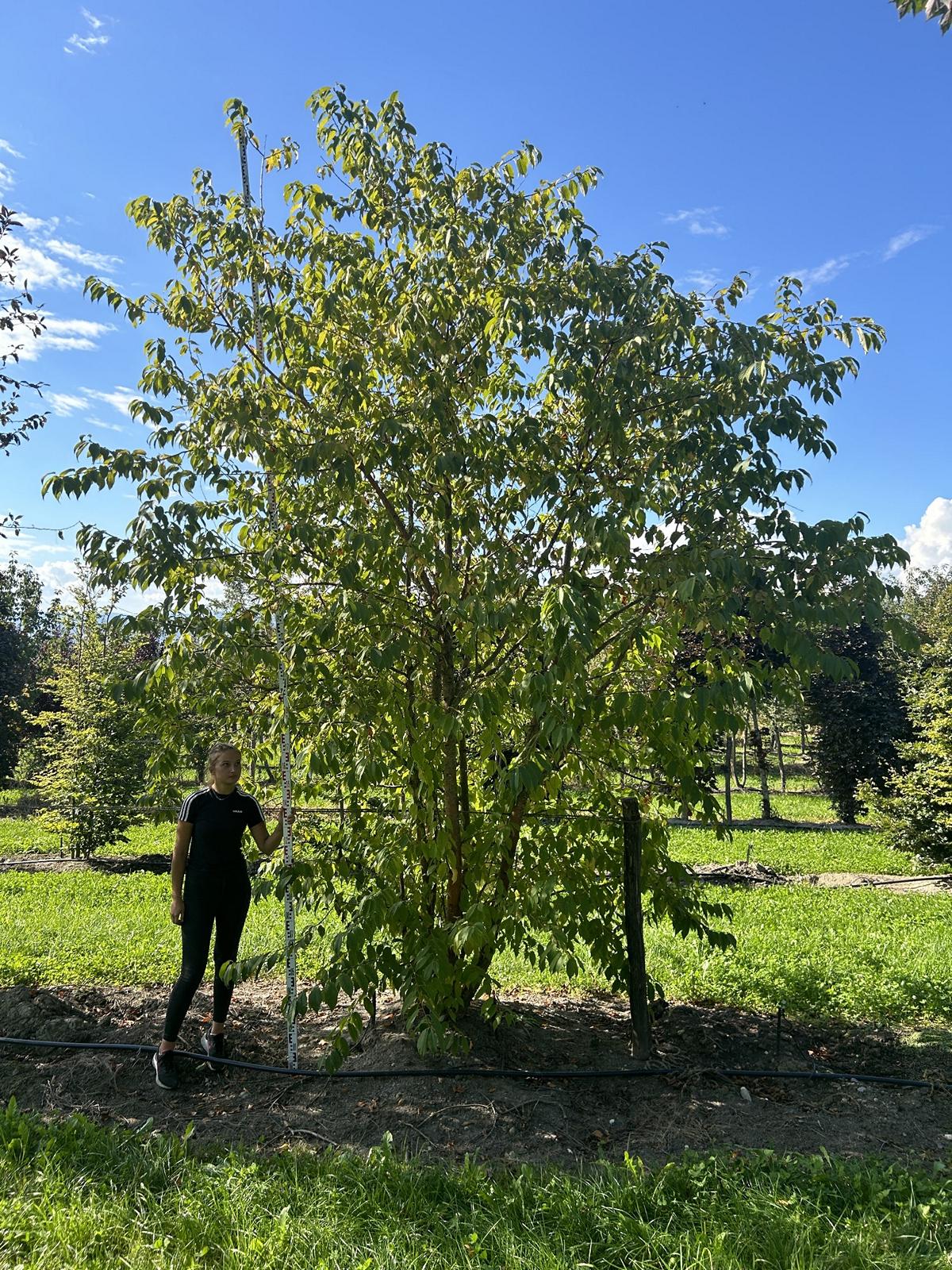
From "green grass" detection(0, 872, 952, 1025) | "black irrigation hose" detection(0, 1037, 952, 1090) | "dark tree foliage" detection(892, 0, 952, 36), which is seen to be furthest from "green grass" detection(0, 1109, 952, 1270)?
"dark tree foliage" detection(892, 0, 952, 36)

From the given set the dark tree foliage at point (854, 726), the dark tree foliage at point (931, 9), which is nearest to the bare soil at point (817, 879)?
the dark tree foliage at point (854, 726)

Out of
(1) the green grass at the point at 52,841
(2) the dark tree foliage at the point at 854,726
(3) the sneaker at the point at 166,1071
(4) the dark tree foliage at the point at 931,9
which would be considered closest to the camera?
(4) the dark tree foliage at the point at 931,9

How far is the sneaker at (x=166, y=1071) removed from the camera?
13.3 feet

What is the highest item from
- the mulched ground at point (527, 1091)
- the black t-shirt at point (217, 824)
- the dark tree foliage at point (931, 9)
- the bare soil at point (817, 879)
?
the dark tree foliage at point (931, 9)

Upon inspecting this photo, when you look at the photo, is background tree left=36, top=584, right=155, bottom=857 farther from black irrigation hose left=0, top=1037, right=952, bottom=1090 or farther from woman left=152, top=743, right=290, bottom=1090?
black irrigation hose left=0, top=1037, right=952, bottom=1090

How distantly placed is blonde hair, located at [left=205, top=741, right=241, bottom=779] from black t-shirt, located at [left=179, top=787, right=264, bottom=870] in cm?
11

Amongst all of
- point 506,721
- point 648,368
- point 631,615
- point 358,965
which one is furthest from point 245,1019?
point 648,368

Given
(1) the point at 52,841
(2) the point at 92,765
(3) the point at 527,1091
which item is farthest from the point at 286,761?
(1) the point at 52,841

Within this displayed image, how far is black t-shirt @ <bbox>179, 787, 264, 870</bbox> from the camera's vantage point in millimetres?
4309

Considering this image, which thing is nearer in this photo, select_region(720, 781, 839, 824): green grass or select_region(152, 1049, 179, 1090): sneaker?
select_region(152, 1049, 179, 1090): sneaker

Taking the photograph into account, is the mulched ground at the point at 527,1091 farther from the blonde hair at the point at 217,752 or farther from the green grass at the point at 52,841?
the green grass at the point at 52,841

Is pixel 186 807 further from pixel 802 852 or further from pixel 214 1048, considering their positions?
pixel 802 852

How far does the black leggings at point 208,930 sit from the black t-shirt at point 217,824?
61 millimetres

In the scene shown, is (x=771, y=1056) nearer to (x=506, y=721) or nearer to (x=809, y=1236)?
(x=809, y=1236)
